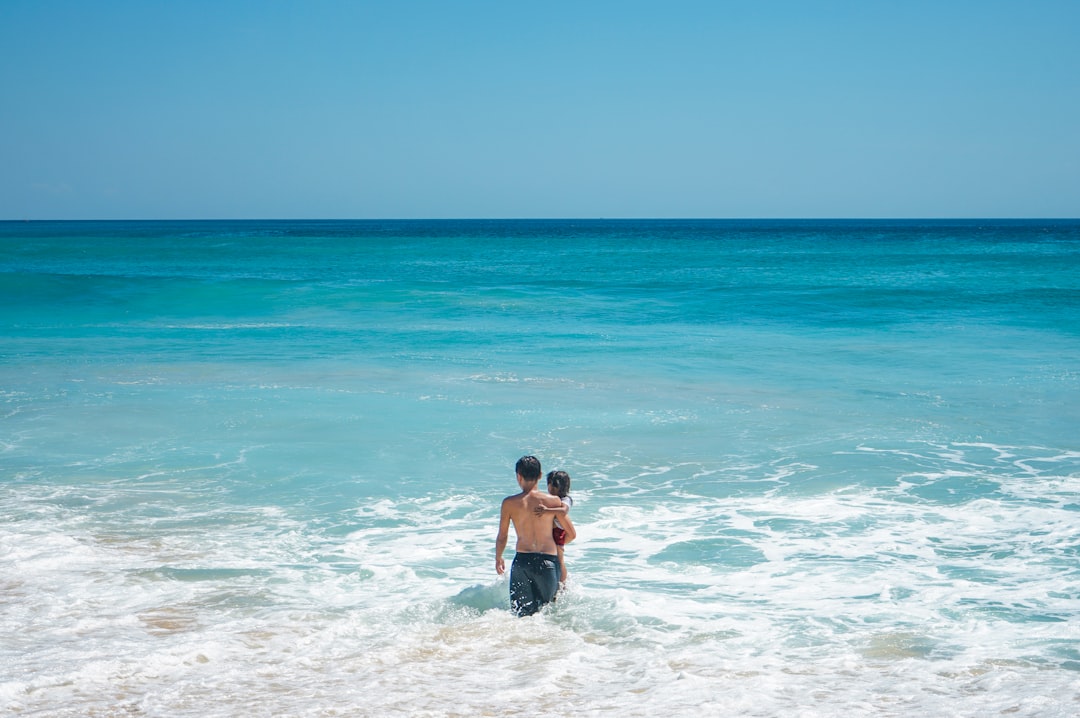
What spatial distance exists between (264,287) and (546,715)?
31922 millimetres

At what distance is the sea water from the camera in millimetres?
5547

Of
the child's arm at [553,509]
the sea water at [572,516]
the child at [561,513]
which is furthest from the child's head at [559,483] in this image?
the sea water at [572,516]

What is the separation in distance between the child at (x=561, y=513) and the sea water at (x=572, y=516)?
0.47 metres

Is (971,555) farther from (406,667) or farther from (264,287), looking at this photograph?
(264,287)

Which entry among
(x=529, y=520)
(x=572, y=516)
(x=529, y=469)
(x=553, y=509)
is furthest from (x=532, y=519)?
(x=572, y=516)

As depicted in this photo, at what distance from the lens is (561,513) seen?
630 cm

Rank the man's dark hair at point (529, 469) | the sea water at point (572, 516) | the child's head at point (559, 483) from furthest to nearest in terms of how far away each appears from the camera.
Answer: the man's dark hair at point (529, 469), the child's head at point (559, 483), the sea water at point (572, 516)

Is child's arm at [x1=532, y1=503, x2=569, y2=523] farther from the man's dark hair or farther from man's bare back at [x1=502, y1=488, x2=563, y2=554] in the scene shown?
the man's dark hair

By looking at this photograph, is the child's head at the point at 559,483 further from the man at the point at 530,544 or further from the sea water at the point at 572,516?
the sea water at the point at 572,516

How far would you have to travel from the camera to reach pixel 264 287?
3509cm

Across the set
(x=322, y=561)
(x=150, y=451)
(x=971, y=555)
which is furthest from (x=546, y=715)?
(x=150, y=451)

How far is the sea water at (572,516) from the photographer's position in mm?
5547

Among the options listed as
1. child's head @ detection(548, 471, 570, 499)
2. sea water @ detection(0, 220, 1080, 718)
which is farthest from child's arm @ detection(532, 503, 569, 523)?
sea water @ detection(0, 220, 1080, 718)

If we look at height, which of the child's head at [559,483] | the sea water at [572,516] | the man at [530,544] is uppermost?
the child's head at [559,483]
